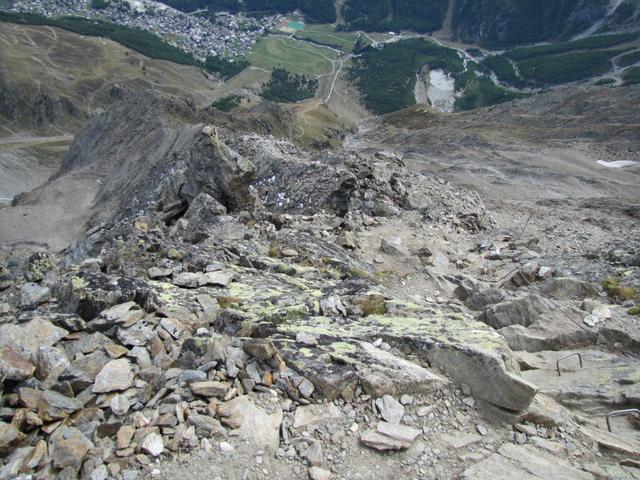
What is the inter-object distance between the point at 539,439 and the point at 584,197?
121 ft

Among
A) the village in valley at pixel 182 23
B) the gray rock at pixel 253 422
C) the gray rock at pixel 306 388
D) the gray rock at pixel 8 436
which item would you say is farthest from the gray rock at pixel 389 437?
the village in valley at pixel 182 23

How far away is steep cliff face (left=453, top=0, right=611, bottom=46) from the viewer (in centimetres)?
16100

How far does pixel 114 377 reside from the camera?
19.1 feet

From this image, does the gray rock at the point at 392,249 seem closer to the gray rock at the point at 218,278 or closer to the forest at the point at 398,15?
the gray rock at the point at 218,278

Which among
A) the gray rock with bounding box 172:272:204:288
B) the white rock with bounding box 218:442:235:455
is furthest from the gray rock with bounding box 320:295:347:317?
the white rock with bounding box 218:442:235:455

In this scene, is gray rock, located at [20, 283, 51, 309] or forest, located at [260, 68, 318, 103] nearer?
gray rock, located at [20, 283, 51, 309]

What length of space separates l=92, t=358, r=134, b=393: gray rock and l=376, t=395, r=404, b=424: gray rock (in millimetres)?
2982

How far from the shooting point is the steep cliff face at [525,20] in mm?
161000

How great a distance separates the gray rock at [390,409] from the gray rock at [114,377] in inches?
117

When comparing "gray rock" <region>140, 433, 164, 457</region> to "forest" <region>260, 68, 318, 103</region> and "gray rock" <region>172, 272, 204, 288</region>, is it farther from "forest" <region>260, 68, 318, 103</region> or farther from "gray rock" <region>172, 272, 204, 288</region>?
"forest" <region>260, 68, 318, 103</region>

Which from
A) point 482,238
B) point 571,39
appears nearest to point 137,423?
point 482,238

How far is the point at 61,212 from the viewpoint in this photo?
40.1 meters

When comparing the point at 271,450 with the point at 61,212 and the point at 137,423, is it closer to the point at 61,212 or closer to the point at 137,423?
the point at 137,423

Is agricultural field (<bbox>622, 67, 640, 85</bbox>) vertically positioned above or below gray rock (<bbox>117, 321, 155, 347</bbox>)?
above
